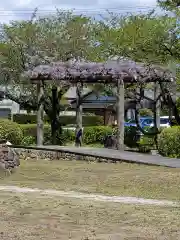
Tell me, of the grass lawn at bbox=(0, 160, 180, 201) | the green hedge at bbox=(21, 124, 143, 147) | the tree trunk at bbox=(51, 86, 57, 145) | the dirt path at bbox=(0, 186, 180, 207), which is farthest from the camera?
the green hedge at bbox=(21, 124, 143, 147)

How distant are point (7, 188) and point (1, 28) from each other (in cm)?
2363

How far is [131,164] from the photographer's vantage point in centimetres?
1823

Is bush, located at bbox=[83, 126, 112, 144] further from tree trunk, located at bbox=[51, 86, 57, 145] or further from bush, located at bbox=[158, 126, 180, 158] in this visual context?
bush, located at bbox=[158, 126, 180, 158]

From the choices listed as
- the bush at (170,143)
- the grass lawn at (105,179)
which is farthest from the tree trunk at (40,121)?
the grass lawn at (105,179)

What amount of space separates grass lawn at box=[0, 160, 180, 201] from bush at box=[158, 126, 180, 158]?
2.95 m

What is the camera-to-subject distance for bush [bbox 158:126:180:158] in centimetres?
2070

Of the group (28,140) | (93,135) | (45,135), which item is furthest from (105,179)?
(93,135)

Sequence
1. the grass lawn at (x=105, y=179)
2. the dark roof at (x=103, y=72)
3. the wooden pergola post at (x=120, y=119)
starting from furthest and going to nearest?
the dark roof at (x=103, y=72) < the wooden pergola post at (x=120, y=119) < the grass lawn at (x=105, y=179)

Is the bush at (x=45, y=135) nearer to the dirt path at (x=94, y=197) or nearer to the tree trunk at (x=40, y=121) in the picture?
the tree trunk at (x=40, y=121)

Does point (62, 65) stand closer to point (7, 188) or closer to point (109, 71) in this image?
point (109, 71)

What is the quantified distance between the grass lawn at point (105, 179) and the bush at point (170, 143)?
2953 mm

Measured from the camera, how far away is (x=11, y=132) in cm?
2706

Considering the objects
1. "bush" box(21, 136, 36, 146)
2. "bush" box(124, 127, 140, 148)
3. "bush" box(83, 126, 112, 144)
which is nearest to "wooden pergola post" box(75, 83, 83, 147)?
"bush" box(124, 127, 140, 148)

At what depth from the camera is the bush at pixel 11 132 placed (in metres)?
26.9
